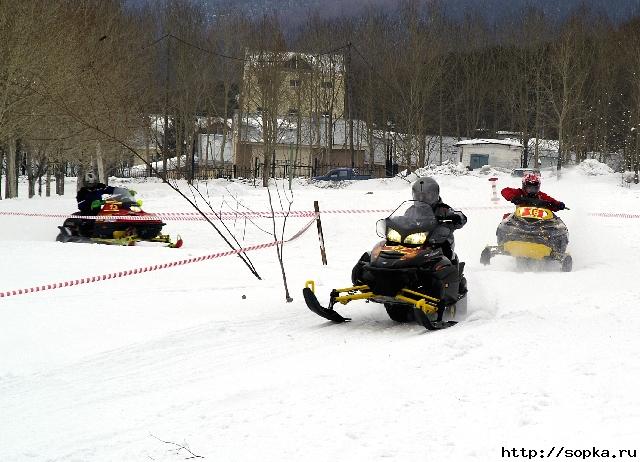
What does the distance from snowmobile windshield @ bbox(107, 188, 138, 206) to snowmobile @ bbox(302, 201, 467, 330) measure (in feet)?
30.7

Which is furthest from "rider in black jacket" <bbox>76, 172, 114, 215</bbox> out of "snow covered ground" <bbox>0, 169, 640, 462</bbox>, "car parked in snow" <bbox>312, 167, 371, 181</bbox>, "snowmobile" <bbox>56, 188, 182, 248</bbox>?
"car parked in snow" <bbox>312, 167, 371, 181</bbox>

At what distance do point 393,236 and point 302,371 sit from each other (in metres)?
2.40

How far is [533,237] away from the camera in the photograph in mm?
11180

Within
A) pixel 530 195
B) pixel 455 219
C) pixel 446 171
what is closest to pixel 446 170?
pixel 446 171

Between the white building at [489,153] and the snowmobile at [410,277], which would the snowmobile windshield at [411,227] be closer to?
the snowmobile at [410,277]

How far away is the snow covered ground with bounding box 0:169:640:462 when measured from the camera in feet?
13.4

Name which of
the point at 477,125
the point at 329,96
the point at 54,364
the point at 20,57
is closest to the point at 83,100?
the point at 20,57

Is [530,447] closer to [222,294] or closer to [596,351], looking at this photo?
[596,351]

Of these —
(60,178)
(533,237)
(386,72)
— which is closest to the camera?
(533,237)

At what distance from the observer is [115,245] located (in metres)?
14.8

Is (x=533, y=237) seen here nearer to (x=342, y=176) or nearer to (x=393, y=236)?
(x=393, y=236)

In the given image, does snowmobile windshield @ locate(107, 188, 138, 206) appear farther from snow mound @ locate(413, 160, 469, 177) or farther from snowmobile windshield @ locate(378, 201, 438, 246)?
snow mound @ locate(413, 160, 469, 177)

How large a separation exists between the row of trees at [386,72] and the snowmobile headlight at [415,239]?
2077 centimetres

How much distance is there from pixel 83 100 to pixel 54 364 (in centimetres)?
2098
